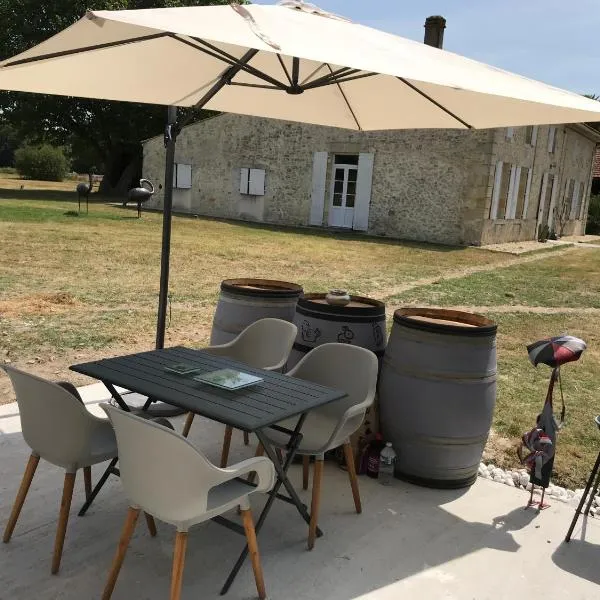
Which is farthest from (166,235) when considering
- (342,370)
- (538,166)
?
(538,166)

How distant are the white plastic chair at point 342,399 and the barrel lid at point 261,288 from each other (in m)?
0.83

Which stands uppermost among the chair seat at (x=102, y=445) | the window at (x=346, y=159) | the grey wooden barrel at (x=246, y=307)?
the window at (x=346, y=159)

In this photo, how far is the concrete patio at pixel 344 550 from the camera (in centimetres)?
241

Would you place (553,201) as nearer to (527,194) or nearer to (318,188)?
(527,194)

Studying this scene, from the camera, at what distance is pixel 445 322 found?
344 cm

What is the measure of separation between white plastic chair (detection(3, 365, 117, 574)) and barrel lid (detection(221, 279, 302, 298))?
62.9 inches

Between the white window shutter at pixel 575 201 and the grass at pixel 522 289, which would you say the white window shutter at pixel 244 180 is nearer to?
the grass at pixel 522 289

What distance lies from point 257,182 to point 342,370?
18.9 meters

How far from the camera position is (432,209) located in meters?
18.3

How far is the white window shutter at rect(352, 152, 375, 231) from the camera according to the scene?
19.1 m

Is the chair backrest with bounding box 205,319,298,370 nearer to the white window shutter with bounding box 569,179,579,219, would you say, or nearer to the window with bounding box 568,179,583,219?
the window with bounding box 568,179,583,219

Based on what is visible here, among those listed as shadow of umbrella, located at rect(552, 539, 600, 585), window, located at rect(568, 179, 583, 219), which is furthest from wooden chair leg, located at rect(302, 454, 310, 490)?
window, located at rect(568, 179, 583, 219)

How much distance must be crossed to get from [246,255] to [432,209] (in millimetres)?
7712

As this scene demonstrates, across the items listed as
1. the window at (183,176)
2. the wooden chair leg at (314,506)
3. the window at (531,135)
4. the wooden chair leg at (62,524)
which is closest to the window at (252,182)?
the window at (183,176)
